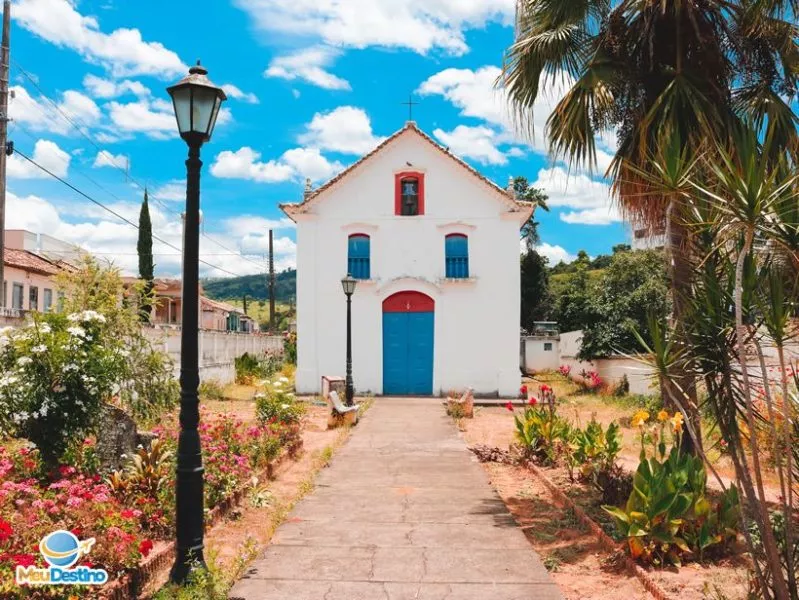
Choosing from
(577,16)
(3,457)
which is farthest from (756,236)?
(3,457)

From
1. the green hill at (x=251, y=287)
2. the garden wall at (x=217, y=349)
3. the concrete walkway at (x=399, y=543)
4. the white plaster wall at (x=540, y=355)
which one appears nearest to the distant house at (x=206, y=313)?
the garden wall at (x=217, y=349)

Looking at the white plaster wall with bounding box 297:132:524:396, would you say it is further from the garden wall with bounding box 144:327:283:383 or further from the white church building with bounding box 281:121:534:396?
the garden wall with bounding box 144:327:283:383

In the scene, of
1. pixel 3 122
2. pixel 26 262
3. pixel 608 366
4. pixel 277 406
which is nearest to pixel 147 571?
pixel 277 406

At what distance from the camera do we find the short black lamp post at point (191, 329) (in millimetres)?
5340

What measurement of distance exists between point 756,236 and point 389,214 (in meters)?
18.0

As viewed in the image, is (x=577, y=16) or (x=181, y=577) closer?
(x=181, y=577)

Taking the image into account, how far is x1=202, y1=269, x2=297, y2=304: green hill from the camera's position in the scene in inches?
5276

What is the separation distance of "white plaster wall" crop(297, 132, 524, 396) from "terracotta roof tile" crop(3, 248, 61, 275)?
1398cm

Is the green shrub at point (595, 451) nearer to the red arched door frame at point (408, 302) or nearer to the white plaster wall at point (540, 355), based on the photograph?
the red arched door frame at point (408, 302)

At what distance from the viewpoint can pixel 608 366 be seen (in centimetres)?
2394

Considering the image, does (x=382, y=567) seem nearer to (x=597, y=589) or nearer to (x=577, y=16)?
(x=597, y=589)

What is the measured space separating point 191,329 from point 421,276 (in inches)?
677

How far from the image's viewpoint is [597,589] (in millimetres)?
5582

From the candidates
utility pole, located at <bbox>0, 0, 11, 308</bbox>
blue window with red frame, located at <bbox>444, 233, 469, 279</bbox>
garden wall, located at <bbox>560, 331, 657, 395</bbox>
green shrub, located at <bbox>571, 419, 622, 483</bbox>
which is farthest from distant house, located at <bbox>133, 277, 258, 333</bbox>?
green shrub, located at <bbox>571, 419, 622, 483</bbox>
